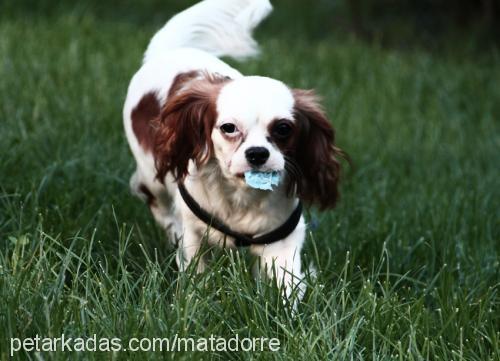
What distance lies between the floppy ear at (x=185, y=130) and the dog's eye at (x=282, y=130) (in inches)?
10.0

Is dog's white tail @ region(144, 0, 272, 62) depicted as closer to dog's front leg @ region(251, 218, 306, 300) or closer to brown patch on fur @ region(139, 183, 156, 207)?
brown patch on fur @ region(139, 183, 156, 207)

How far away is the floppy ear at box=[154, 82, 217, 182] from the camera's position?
136 inches

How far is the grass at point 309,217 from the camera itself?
2.82m

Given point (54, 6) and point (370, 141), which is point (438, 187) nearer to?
point (370, 141)

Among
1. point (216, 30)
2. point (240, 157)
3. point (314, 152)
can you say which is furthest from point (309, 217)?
point (240, 157)

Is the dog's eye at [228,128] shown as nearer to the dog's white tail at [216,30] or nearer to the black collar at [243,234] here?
the black collar at [243,234]

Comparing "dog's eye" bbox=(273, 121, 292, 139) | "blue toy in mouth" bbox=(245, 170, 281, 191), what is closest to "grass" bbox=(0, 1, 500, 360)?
"blue toy in mouth" bbox=(245, 170, 281, 191)

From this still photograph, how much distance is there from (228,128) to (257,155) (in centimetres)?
18

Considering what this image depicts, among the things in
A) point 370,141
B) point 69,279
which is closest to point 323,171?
point 69,279

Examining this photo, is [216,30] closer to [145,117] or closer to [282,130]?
[145,117]

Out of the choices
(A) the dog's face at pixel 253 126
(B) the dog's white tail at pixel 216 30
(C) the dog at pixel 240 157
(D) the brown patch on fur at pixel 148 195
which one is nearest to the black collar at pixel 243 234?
(C) the dog at pixel 240 157

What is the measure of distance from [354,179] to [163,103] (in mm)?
1946

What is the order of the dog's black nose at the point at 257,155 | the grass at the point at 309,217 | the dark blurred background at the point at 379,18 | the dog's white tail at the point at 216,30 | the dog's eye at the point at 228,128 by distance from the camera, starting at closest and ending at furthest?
the grass at the point at 309,217 → the dog's black nose at the point at 257,155 → the dog's eye at the point at 228,128 → the dog's white tail at the point at 216,30 → the dark blurred background at the point at 379,18

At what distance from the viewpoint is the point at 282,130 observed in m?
3.26
